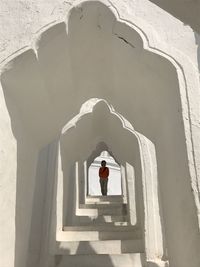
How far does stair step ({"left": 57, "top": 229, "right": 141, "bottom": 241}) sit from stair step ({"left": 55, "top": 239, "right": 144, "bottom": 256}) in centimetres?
26

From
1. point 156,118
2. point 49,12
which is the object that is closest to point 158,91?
point 156,118

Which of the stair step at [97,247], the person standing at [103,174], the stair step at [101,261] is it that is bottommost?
the stair step at [101,261]

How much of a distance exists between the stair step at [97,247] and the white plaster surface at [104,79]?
1586 millimetres

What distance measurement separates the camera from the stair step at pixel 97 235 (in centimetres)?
475

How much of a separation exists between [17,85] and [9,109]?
215mm

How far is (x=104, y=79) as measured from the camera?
308 centimetres

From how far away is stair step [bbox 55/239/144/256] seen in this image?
431cm

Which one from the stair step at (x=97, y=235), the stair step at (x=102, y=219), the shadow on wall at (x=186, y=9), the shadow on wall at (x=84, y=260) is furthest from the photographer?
the stair step at (x=102, y=219)

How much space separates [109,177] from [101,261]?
8.52 m

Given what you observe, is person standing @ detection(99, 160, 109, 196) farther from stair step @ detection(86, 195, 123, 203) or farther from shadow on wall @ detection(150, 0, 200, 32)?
shadow on wall @ detection(150, 0, 200, 32)

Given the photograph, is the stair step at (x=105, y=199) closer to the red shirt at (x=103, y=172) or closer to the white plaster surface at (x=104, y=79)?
the red shirt at (x=103, y=172)

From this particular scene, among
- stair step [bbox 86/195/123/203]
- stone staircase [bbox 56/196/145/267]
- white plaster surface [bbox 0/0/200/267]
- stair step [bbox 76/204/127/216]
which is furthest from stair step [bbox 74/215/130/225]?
white plaster surface [bbox 0/0/200/267]

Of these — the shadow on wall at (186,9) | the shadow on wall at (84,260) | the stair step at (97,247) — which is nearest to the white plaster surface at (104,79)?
the shadow on wall at (186,9)

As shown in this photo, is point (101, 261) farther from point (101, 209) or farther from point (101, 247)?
point (101, 209)
